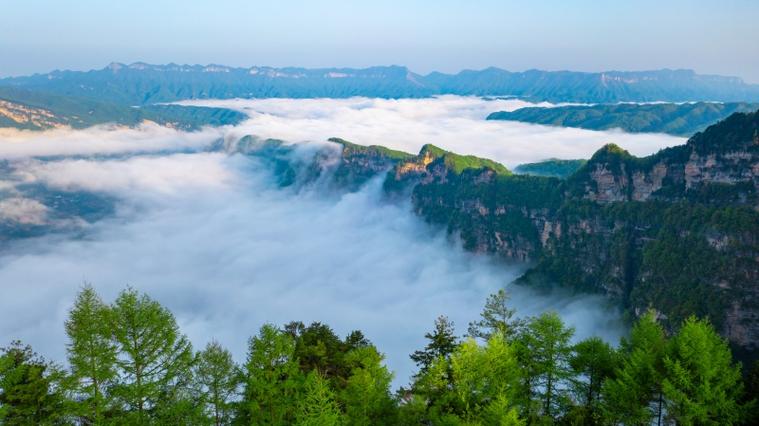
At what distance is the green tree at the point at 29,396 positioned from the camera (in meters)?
34.7

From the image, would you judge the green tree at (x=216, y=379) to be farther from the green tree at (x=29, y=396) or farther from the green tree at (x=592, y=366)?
the green tree at (x=592, y=366)

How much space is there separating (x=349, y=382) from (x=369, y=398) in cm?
245

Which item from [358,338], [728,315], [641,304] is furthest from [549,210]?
[358,338]

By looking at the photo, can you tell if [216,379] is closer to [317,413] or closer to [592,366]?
[317,413]

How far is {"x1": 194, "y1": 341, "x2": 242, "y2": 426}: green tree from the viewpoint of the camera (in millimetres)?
40562

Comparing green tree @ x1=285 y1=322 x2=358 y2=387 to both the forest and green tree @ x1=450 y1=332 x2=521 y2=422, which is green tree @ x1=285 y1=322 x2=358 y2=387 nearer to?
the forest

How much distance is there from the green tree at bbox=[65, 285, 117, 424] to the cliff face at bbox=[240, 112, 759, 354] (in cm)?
11020

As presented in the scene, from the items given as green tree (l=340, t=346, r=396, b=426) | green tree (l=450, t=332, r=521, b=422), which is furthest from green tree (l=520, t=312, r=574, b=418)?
green tree (l=340, t=346, r=396, b=426)

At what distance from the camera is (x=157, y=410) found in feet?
121

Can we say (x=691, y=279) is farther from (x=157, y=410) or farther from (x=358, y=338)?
(x=157, y=410)

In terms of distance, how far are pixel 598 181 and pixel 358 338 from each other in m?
118

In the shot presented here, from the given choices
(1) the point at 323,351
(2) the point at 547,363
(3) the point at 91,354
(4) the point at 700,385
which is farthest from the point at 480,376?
(3) the point at 91,354

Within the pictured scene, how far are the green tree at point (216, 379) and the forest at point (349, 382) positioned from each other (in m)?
0.09

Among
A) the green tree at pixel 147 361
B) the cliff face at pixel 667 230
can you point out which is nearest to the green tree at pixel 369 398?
the green tree at pixel 147 361
